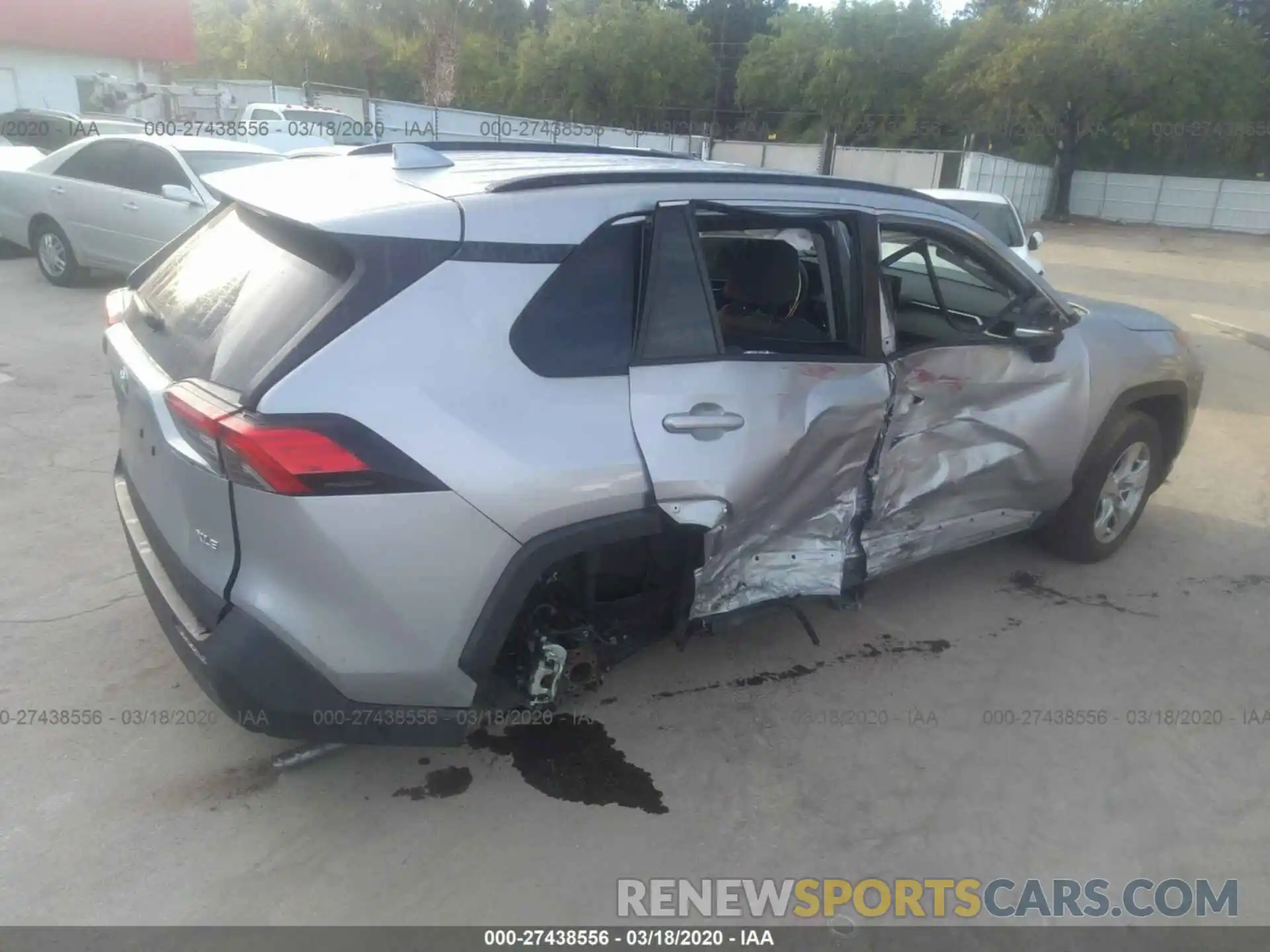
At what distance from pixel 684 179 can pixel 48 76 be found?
29435 mm

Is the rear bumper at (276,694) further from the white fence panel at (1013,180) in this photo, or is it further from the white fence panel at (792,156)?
the white fence panel at (792,156)

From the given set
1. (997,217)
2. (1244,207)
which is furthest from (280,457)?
(1244,207)

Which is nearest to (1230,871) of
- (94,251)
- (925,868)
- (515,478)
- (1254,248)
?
(925,868)

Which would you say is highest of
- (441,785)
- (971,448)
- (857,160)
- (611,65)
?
(611,65)

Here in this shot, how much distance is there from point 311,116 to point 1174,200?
28908mm

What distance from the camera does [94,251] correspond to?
31.9 ft

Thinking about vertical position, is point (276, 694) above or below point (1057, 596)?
above

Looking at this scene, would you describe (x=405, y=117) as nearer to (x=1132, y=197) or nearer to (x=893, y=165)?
(x=893, y=165)

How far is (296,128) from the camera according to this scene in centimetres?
1834

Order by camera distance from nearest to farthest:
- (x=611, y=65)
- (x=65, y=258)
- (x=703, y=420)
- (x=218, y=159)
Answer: (x=703, y=420) → (x=218, y=159) → (x=65, y=258) → (x=611, y=65)

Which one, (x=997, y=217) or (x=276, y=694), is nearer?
(x=276, y=694)

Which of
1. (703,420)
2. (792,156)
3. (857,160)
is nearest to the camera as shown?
(703,420)

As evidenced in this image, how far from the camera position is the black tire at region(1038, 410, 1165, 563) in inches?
180

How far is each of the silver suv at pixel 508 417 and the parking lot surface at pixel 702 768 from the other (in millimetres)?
379
